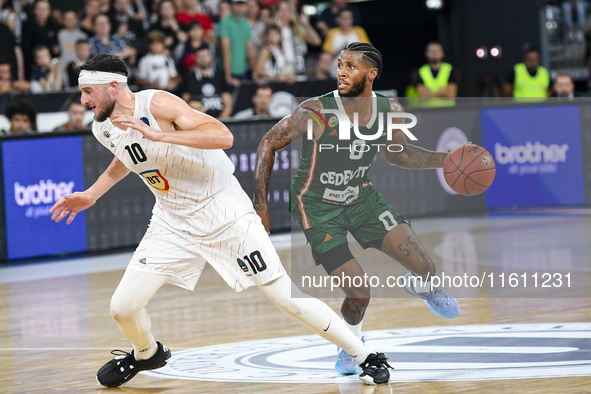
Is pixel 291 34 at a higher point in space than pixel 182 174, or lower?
higher

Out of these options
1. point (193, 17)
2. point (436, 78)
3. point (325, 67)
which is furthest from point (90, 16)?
point (436, 78)

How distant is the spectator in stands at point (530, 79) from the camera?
16.5m

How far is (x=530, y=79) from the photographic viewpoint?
16.6 m

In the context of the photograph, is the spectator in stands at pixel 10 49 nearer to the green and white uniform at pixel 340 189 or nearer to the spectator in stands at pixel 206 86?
the spectator in stands at pixel 206 86

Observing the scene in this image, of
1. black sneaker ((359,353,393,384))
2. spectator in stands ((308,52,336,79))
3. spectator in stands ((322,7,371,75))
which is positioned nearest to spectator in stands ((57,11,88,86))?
spectator in stands ((308,52,336,79))

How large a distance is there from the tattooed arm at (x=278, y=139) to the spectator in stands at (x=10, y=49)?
7.94 meters

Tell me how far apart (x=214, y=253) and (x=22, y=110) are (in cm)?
701

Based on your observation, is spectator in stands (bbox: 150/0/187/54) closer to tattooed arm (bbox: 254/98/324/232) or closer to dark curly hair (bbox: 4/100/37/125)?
dark curly hair (bbox: 4/100/37/125)

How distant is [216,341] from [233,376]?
1310mm

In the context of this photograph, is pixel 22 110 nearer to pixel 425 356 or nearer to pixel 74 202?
pixel 74 202

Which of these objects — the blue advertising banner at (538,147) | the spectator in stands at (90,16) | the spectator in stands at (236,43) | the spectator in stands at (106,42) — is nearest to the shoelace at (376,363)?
the blue advertising banner at (538,147)

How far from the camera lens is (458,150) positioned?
20.9 feet

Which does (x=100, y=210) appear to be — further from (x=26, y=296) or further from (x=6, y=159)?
(x=26, y=296)

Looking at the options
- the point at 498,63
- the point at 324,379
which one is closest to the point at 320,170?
the point at 324,379
